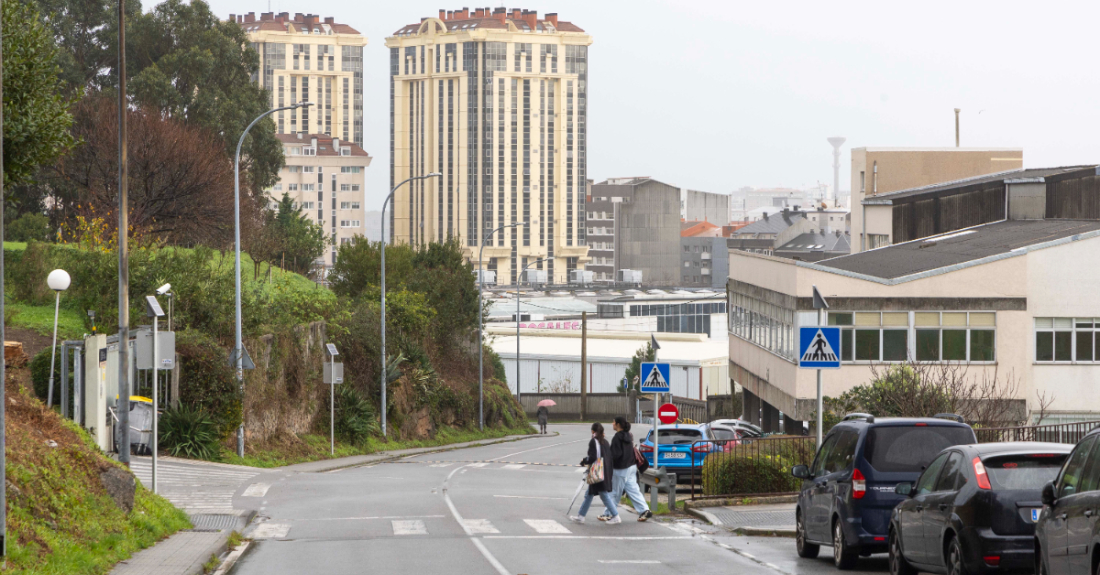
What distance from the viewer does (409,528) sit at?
16922mm

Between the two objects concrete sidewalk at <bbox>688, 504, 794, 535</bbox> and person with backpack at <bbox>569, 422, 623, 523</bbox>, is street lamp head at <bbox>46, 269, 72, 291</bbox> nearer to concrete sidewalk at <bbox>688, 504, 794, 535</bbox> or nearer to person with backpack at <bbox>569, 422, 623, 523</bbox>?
person with backpack at <bbox>569, 422, 623, 523</bbox>

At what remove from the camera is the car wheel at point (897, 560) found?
1182cm

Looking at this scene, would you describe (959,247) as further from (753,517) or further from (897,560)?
(897,560)

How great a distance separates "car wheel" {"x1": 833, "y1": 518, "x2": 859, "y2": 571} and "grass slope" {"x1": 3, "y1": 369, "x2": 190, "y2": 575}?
772cm

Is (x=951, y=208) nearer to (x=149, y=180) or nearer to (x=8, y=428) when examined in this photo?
(x=149, y=180)

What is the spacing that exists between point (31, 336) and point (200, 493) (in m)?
8.40

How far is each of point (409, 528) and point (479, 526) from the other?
1044 mm

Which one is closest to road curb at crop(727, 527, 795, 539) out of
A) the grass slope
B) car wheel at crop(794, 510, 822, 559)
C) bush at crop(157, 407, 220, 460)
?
car wheel at crop(794, 510, 822, 559)

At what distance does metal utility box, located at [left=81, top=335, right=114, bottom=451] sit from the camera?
2100 cm

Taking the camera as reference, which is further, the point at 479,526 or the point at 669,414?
the point at 669,414

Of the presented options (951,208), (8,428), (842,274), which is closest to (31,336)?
(8,428)

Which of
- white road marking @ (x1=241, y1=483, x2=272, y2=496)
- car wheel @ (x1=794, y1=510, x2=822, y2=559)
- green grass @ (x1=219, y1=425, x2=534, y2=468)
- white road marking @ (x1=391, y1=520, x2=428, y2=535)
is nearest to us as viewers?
car wheel @ (x1=794, y1=510, x2=822, y2=559)

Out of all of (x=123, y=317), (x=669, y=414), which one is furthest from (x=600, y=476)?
(x=123, y=317)

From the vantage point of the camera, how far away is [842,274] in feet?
123
